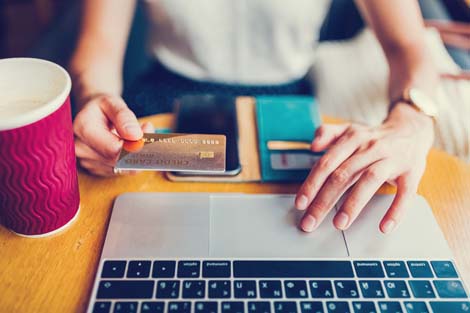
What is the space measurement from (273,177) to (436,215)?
0.21 m

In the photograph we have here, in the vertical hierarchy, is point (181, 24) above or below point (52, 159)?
below

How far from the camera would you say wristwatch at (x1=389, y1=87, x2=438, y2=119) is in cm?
72

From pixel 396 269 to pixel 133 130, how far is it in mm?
338

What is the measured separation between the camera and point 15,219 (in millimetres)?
534

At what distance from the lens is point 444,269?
0.54 m

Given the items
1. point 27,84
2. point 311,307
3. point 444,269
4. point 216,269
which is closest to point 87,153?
point 27,84

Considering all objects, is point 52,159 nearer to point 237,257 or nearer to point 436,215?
point 237,257

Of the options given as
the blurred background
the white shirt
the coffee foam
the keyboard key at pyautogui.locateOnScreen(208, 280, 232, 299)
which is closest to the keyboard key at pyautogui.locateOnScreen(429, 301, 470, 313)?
the keyboard key at pyautogui.locateOnScreen(208, 280, 232, 299)

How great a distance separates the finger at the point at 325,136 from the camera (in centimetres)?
65

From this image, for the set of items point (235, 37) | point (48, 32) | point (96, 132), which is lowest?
point (48, 32)

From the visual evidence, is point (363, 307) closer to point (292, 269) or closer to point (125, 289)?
point (292, 269)

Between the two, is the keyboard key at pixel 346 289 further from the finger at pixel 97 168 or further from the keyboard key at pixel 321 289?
the finger at pixel 97 168

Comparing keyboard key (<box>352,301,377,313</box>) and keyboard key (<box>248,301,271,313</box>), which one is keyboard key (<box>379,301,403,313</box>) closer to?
keyboard key (<box>352,301,377,313</box>)

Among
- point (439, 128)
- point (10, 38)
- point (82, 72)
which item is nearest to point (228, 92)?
point (82, 72)
